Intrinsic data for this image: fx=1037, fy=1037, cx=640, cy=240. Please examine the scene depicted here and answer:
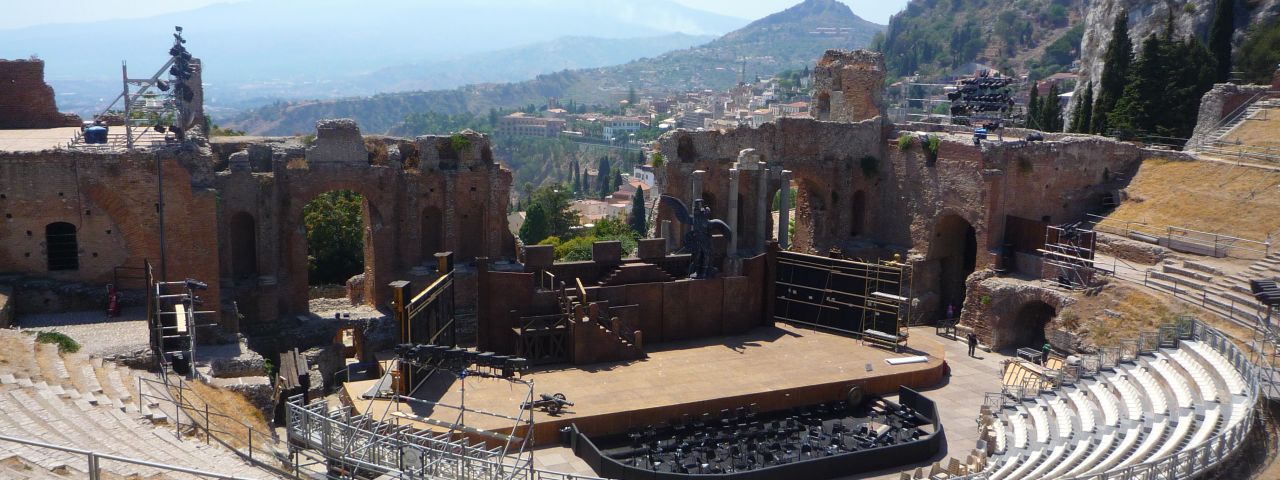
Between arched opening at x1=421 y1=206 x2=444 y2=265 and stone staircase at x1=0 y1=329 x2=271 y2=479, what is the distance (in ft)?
47.2

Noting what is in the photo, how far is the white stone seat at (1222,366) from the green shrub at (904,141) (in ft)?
49.6

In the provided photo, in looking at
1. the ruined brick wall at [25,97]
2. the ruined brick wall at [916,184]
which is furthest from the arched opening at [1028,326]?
the ruined brick wall at [25,97]

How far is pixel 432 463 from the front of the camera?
1702 centimetres

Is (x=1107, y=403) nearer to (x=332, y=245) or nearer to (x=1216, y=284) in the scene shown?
(x=1216, y=284)

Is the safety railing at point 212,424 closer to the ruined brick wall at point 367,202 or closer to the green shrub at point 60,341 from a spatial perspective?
the green shrub at point 60,341

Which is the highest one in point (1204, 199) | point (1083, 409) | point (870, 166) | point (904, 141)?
point (904, 141)

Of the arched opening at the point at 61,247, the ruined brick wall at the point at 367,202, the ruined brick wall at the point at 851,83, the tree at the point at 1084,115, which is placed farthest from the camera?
the tree at the point at 1084,115

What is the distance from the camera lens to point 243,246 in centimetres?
3173

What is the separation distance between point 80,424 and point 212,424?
2.83 m

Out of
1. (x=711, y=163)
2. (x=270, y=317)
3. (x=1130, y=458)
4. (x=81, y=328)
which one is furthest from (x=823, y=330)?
(x=81, y=328)

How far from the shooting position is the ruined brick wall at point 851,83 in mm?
41531

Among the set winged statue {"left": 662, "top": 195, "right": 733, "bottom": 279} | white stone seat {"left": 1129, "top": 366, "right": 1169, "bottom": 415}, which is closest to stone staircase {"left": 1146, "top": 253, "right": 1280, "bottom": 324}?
white stone seat {"left": 1129, "top": 366, "right": 1169, "bottom": 415}

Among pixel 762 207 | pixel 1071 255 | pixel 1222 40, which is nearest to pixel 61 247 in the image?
pixel 762 207

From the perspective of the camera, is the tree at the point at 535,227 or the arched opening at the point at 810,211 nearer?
the arched opening at the point at 810,211
